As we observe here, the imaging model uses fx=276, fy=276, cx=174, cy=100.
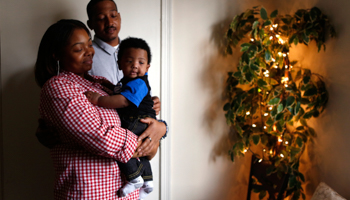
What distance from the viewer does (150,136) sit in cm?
131

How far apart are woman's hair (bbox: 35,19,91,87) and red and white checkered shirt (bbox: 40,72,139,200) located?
0.26 ft

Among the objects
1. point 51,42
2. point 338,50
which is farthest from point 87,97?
point 338,50

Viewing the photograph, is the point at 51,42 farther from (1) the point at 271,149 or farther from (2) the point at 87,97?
(1) the point at 271,149

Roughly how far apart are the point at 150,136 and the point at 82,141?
338 millimetres

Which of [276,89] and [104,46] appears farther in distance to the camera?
[276,89]

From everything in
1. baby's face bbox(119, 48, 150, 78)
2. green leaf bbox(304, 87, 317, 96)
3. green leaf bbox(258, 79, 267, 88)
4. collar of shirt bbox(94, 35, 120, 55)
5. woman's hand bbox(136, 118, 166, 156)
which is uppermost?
collar of shirt bbox(94, 35, 120, 55)

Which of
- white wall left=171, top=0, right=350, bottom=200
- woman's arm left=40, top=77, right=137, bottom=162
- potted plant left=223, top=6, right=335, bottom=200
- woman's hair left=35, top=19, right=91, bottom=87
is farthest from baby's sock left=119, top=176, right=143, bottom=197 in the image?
potted plant left=223, top=6, right=335, bottom=200

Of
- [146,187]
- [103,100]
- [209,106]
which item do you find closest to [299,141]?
[209,106]

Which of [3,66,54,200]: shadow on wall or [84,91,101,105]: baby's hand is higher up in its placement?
[84,91,101,105]: baby's hand

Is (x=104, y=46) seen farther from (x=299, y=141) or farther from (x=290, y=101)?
(x=299, y=141)

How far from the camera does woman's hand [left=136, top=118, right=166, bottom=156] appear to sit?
1.27 m

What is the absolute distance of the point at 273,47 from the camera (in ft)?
6.97

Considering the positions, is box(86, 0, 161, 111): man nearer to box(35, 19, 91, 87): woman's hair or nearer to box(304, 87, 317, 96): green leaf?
box(35, 19, 91, 87): woman's hair

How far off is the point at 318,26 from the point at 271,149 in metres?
0.98
